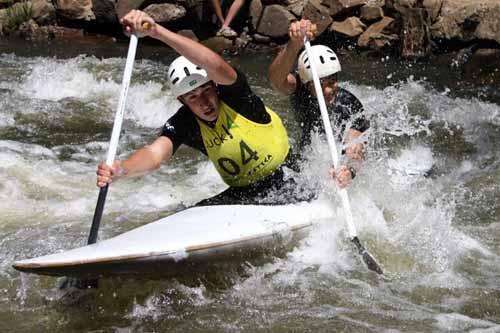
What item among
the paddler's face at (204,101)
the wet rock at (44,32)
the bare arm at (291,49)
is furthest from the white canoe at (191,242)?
the wet rock at (44,32)

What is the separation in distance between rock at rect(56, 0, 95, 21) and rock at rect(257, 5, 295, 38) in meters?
3.05

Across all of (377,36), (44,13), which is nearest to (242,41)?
(377,36)

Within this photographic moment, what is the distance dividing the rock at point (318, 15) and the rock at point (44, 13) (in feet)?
14.9

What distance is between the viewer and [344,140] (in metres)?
5.07

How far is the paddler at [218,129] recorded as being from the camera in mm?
4148

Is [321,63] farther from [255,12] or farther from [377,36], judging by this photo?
[255,12]

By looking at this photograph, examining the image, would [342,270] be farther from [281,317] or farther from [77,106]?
[77,106]

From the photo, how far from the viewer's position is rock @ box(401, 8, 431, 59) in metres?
10.4

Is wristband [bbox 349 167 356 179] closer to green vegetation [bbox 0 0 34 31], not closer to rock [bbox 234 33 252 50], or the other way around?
rock [bbox 234 33 252 50]

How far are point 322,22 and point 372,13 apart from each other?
0.73 metres

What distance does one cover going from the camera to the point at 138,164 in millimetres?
4281

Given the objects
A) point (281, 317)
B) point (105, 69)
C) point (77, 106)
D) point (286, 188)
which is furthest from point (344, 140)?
point (105, 69)

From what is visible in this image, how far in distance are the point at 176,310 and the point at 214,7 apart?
28.5ft

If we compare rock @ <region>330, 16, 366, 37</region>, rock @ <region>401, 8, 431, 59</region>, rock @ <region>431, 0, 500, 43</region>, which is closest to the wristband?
rock @ <region>431, 0, 500, 43</region>
